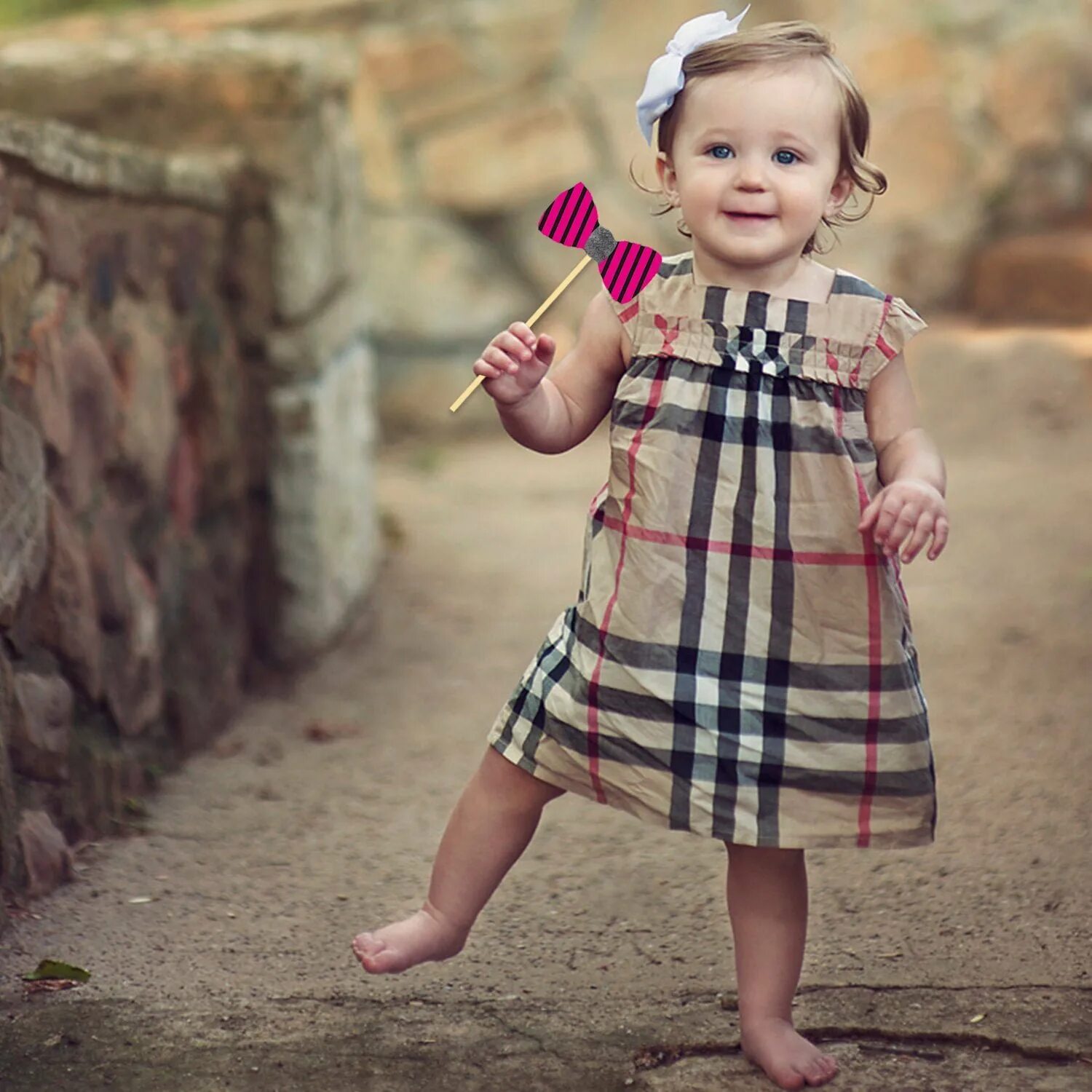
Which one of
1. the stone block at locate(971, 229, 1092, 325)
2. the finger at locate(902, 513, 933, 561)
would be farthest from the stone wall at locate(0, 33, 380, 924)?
the stone block at locate(971, 229, 1092, 325)

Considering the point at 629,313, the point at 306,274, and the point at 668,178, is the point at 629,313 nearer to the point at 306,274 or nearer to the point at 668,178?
the point at 668,178

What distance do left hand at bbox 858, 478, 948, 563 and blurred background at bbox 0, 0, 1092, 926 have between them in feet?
3.79

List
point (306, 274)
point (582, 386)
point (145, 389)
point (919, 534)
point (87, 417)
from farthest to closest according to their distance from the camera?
1. point (306, 274)
2. point (145, 389)
3. point (87, 417)
4. point (582, 386)
5. point (919, 534)

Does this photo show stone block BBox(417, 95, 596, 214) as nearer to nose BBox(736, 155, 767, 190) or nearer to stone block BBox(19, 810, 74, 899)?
stone block BBox(19, 810, 74, 899)

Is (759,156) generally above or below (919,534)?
above

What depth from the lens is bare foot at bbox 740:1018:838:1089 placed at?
1.68 meters

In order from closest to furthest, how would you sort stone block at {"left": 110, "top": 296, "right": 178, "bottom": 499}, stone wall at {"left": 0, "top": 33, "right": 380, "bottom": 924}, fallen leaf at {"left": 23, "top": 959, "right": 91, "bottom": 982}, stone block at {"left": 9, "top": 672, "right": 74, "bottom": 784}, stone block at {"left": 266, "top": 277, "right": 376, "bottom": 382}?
fallen leaf at {"left": 23, "top": 959, "right": 91, "bottom": 982}
stone block at {"left": 9, "top": 672, "right": 74, "bottom": 784}
stone wall at {"left": 0, "top": 33, "right": 380, "bottom": 924}
stone block at {"left": 110, "top": 296, "right": 178, "bottom": 499}
stone block at {"left": 266, "top": 277, "right": 376, "bottom": 382}

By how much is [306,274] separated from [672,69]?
1.80m

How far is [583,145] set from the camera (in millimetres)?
6148

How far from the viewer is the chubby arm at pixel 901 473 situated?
5.24 feet

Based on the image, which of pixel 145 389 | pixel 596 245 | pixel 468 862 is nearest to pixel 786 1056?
pixel 468 862

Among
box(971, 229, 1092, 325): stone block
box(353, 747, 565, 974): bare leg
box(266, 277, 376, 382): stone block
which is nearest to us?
box(353, 747, 565, 974): bare leg

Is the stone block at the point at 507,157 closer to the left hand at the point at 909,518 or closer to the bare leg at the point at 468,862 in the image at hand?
the bare leg at the point at 468,862

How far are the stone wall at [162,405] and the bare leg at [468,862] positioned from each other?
0.56m
